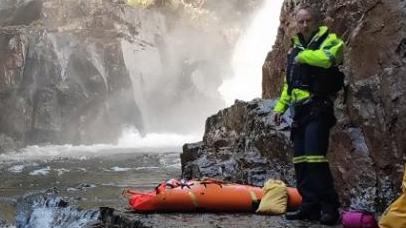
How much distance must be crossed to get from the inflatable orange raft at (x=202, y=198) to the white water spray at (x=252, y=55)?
30957mm

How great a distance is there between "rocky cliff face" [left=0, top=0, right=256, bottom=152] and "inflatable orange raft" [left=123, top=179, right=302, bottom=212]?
61.0ft

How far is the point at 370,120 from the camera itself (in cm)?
552

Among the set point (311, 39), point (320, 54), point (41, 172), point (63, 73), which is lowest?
point (41, 172)

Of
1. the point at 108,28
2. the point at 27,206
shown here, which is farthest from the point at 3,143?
the point at 27,206

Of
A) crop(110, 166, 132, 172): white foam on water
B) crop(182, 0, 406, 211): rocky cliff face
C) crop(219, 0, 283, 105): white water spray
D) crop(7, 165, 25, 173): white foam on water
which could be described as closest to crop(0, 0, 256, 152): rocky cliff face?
crop(219, 0, 283, 105): white water spray

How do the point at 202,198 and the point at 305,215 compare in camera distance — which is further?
the point at 202,198

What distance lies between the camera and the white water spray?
37.1 m

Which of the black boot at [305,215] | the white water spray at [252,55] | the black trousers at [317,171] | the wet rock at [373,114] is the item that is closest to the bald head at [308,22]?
the black trousers at [317,171]

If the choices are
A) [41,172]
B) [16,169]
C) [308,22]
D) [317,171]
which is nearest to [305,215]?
[317,171]

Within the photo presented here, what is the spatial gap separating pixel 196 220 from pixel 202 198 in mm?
390

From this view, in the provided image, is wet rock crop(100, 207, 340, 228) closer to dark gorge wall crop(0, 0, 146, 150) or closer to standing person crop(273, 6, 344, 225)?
standing person crop(273, 6, 344, 225)

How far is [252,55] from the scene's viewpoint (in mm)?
38250

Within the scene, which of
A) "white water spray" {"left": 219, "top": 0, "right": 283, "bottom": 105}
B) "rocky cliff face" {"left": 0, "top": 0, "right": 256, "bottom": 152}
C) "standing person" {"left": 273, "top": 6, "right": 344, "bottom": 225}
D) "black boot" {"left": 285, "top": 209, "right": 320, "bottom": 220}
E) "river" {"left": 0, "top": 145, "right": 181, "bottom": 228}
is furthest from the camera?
"white water spray" {"left": 219, "top": 0, "right": 283, "bottom": 105}

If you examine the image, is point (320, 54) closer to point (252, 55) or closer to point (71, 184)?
point (71, 184)
